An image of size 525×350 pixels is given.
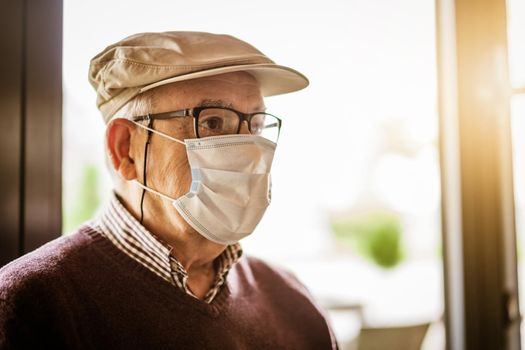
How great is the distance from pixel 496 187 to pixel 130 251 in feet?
4.16

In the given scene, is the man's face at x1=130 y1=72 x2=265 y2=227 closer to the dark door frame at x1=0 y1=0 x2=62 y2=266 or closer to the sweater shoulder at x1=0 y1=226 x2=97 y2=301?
the sweater shoulder at x1=0 y1=226 x2=97 y2=301

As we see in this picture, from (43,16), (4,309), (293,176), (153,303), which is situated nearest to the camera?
(4,309)

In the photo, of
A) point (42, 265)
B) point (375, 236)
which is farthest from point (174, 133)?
point (375, 236)

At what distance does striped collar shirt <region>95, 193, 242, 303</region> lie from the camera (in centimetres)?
100

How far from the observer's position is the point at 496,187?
1.58 metres

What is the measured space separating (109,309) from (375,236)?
3035 millimetres

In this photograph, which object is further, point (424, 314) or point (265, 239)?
point (424, 314)

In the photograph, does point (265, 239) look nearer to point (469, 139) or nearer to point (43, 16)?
point (469, 139)

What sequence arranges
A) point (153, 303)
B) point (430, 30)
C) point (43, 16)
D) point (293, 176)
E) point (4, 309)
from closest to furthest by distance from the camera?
point (4, 309)
point (153, 303)
point (43, 16)
point (430, 30)
point (293, 176)

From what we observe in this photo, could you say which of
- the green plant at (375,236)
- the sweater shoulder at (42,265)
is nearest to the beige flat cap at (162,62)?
the sweater shoulder at (42,265)

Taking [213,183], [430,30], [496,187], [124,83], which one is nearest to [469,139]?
[496,187]

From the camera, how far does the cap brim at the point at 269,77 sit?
3.18 feet

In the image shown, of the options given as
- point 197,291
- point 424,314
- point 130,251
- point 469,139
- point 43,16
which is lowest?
point 424,314

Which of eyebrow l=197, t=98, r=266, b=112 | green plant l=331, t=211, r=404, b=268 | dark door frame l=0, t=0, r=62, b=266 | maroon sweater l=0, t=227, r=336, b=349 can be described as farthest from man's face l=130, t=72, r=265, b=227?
green plant l=331, t=211, r=404, b=268
